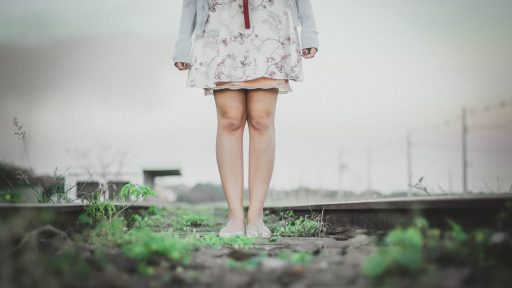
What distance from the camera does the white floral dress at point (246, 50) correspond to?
278cm

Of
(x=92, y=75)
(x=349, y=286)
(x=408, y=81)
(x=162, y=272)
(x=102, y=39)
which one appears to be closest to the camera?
(x=349, y=286)

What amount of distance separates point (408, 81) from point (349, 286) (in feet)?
23.2

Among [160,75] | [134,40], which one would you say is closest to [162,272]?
[160,75]

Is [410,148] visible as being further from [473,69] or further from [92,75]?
[92,75]

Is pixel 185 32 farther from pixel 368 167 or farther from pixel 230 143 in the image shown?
pixel 368 167

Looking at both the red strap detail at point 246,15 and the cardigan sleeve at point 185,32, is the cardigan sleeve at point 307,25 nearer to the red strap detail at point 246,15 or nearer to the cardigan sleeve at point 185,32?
the red strap detail at point 246,15

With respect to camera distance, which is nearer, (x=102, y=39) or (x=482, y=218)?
(x=482, y=218)

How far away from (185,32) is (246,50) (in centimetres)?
48

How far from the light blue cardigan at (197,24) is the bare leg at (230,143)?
1.30 ft

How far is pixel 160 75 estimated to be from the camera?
11859 mm

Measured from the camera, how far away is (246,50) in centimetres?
282

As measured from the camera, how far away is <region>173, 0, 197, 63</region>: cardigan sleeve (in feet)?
9.75

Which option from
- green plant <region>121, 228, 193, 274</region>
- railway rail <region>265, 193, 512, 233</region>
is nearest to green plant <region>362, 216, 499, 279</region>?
railway rail <region>265, 193, 512, 233</region>

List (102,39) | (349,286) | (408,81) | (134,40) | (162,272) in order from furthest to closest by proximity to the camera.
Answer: (134,40) < (102,39) < (408,81) < (162,272) < (349,286)
